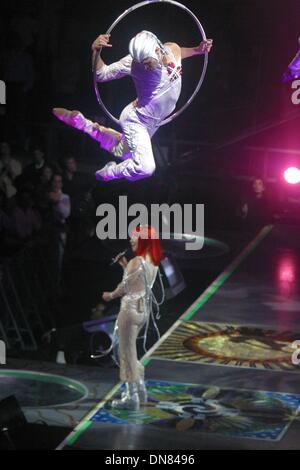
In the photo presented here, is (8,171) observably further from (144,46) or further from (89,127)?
(144,46)

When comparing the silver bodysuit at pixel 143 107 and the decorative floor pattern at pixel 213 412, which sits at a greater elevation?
the silver bodysuit at pixel 143 107

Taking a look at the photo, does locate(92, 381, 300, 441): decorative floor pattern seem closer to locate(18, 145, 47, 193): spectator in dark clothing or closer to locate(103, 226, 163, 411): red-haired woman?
locate(103, 226, 163, 411): red-haired woman

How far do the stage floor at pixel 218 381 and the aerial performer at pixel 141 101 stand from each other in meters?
2.43

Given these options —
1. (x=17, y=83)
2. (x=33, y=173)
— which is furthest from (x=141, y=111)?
(x=17, y=83)

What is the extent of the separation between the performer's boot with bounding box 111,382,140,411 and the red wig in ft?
3.78

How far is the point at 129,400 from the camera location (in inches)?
509

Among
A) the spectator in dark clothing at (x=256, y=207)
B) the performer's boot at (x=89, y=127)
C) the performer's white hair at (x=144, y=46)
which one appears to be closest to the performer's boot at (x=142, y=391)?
the performer's boot at (x=89, y=127)

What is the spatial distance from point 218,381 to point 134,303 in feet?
4.43

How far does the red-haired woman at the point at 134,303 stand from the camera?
12930 mm

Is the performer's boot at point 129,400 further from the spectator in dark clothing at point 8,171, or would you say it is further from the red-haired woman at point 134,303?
the spectator in dark clothing at point 8,171

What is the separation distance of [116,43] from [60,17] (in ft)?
3.08

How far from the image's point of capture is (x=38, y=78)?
1802 cm

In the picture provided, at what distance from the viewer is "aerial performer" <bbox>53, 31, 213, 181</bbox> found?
10.9 m

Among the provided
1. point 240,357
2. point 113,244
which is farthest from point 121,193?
point 240,357
